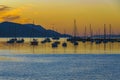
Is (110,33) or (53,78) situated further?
(110,33)

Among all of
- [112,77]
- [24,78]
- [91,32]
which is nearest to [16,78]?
[24,78]

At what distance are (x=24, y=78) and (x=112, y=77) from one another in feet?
27.4

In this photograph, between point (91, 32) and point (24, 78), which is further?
point (91, 32)

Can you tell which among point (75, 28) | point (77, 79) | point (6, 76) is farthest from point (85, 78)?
point (75, 28)

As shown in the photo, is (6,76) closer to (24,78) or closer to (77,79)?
(24,78)

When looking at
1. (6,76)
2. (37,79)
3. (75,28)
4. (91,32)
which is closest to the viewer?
(37,79)

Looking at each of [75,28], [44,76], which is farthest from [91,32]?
[44,76]

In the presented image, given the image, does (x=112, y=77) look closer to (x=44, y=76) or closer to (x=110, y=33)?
(x=44, y=76)

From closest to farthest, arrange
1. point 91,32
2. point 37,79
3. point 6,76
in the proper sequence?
point 37,79, point 6,76, point 91,32

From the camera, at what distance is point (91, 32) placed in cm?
14462

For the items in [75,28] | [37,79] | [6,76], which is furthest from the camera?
[75,28]

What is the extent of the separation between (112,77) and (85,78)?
2.71 meters

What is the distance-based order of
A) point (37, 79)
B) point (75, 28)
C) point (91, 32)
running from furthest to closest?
point (91, 32)
point (75, 28)
point (37, 79)

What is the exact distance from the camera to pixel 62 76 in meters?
39.1
